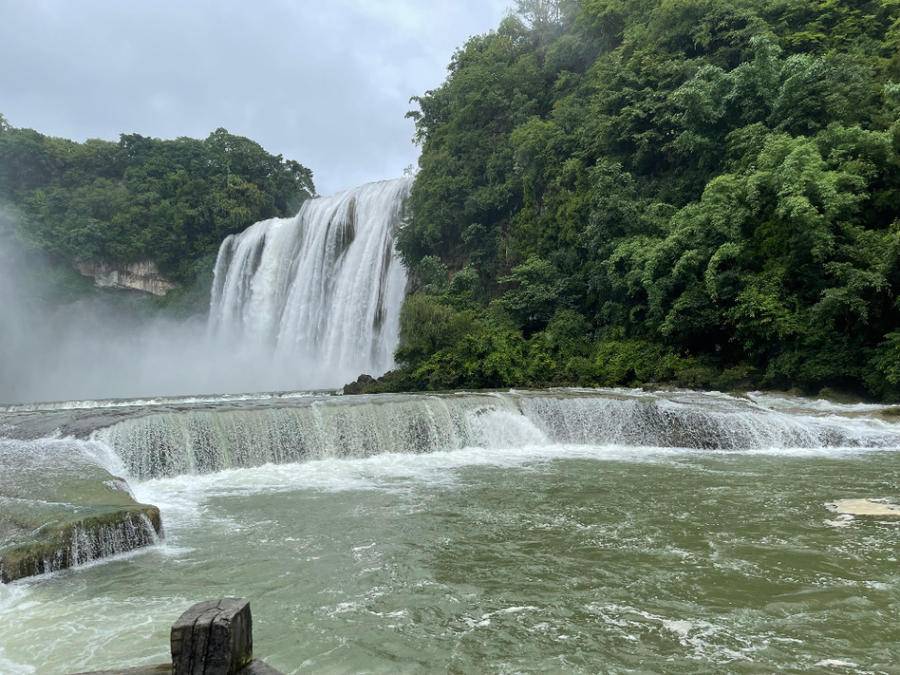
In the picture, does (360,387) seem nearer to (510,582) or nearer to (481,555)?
(481,555)

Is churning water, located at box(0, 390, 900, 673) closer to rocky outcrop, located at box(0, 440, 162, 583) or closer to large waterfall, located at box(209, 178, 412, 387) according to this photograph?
rocky outcrop, located at box(0, 440, 162, 583)

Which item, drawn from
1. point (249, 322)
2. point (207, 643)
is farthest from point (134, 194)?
point (207, 643)

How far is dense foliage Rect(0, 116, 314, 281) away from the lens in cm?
3791

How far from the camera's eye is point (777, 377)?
1673 centimetres

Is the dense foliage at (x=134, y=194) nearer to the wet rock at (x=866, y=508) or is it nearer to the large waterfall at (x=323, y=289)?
A: the large waterfall at (x=323, y=289)

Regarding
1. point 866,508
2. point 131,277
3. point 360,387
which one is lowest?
point 866,508

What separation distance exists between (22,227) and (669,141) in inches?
1460

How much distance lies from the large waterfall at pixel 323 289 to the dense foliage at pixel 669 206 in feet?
6.82

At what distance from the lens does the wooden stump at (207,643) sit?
2104 millimetres

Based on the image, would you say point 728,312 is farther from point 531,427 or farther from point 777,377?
point 531,427

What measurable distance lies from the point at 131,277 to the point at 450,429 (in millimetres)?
34643

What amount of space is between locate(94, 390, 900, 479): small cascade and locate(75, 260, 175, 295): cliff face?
103 ft

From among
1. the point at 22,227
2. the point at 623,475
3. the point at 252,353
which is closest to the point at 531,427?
the point at 623,475

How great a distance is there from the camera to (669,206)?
2039 centimetres
